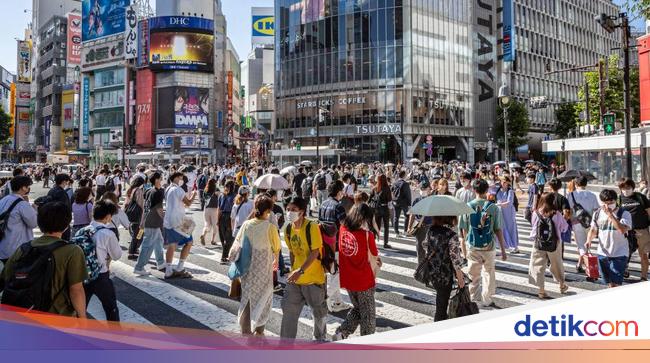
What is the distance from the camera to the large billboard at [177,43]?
244 ft

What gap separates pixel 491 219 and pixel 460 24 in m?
63.0

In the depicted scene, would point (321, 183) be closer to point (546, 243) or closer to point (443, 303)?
point (546, 243)

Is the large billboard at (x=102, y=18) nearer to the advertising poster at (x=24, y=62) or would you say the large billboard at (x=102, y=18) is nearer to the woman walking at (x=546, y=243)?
the advertising poster at (x=24, y=62)

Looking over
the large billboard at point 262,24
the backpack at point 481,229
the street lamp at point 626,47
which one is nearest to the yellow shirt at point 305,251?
the backpack at point 481,229

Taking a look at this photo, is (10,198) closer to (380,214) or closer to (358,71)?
(380,214)

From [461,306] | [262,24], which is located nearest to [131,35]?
[262,24]

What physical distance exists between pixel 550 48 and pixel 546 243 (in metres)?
85.7

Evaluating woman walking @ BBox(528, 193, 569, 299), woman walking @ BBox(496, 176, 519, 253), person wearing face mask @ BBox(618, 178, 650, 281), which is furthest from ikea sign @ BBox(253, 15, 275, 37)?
woman walking @ BBox(528, 193, 569, 299)

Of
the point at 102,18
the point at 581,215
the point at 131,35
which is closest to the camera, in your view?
the point at 581,215

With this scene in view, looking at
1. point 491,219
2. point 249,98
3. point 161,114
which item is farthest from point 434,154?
point 249,98

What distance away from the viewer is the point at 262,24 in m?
110

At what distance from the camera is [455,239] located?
5.54 metres

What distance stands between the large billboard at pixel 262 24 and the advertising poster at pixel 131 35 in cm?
3313

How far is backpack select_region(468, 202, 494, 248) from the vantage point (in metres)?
7.48
